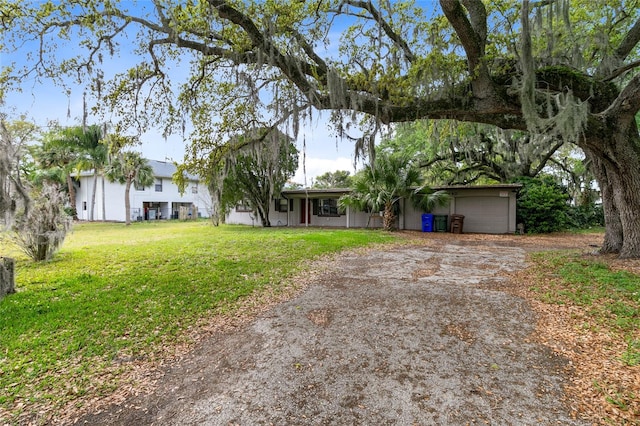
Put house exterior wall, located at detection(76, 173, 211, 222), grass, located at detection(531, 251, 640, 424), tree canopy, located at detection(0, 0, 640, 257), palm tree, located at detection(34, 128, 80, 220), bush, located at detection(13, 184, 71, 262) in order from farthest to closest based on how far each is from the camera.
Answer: house exterior wall, located at detection(76, 173, 211, 222) < palm tree, located at detection(34, 128, 80, 220) < bush, located at detection(13, 184, 71, 262) < tree canopy, located at detection(0, 0, 640, 257) < grass, located at detection(531, 251, 640, 424)

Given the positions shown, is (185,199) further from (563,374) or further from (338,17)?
(563,374)

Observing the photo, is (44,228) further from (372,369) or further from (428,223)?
(428,223)

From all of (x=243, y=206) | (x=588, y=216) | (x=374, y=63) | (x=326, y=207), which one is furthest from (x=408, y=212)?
(x=374, y=63)

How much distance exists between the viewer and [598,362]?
111 inches

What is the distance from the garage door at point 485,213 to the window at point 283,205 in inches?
368

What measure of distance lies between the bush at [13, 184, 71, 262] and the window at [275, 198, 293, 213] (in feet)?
40.4

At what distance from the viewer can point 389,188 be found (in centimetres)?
1327

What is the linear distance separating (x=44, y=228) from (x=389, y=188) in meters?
11.1

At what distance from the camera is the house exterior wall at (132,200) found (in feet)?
81.6

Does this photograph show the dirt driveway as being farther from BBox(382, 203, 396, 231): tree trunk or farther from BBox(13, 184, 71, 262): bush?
BBox(382, 203, 396, 231): tree trunk

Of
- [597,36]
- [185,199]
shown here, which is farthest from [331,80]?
[185,199]

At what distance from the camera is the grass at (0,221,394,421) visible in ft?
9.40

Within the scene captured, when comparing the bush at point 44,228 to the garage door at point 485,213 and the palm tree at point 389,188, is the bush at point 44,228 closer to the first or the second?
the palm tree at point 389,188

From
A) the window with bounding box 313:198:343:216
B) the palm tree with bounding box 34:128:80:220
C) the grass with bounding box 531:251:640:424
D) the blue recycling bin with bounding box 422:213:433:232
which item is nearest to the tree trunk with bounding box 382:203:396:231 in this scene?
the blue recycling bin with bounding box 422:213:433:232
